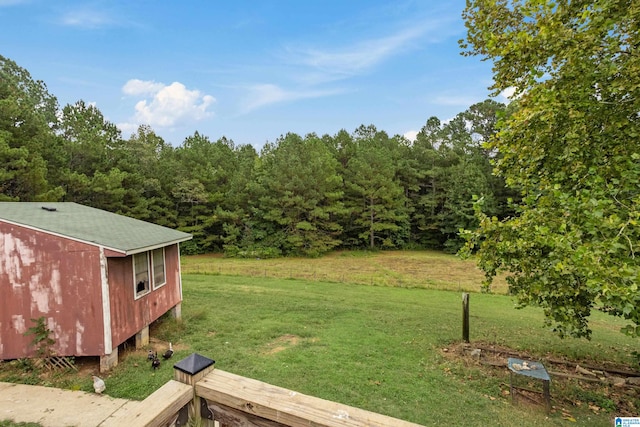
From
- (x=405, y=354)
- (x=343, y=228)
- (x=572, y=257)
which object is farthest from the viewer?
(x=343, y=228)

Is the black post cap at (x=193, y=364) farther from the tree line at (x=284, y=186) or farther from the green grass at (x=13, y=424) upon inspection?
the tree line at (x=284, y=186)

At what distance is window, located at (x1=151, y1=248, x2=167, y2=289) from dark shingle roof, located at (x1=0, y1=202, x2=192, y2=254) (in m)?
0.41

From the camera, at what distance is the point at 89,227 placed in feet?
23.8

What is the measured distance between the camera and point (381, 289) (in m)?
15.9

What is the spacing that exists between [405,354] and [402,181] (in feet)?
105

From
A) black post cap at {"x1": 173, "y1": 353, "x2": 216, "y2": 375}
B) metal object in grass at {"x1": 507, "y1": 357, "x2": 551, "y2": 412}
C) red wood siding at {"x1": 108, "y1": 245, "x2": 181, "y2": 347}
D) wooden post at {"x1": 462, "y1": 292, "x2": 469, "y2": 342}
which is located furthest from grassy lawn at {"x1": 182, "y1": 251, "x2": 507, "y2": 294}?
black post cap at {"x1": 173, "y1": 353, "x2": 216, "y2": 375}

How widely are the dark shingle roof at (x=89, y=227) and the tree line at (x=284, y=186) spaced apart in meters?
16.0

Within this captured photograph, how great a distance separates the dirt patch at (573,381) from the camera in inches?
210

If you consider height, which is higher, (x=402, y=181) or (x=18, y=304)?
(x=402, y=181)

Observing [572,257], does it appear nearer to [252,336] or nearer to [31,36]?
[252,336]

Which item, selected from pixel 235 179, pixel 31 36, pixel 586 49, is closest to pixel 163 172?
pixel 235 179

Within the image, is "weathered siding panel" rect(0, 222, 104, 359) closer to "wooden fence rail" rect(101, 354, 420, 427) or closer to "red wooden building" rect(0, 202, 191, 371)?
"red wooden building" rect(0, 202, 191, 371)
